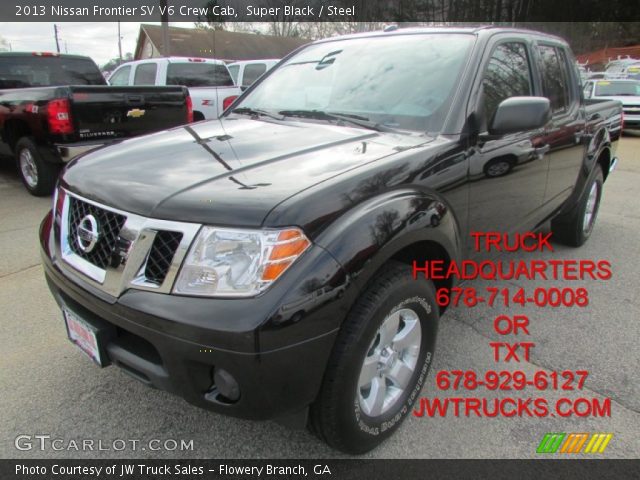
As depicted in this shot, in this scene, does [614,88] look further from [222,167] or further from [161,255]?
[161,255]

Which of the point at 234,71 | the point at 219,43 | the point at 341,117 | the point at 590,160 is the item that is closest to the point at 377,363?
the point at 341,117

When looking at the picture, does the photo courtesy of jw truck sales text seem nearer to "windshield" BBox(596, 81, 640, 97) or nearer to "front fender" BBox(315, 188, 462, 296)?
"front fender" BBox(315, 188, 462, 296)

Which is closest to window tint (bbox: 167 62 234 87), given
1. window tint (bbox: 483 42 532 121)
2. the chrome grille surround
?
window tint (bbox: 483 42 532 121)

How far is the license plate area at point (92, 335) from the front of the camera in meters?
1.79

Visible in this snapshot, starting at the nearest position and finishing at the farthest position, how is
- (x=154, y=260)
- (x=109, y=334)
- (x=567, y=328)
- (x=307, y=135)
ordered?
(x=154, y=260) < (x=109, y=334) < (x=307, y=135) < (x=567, y=328)

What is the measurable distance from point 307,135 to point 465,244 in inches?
39.4

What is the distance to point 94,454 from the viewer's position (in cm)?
205

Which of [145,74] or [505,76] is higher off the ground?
[145,74]

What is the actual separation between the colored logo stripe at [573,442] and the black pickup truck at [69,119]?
17.7ft

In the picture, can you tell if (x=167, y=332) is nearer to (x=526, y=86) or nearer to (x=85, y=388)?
(x=85, y=388)

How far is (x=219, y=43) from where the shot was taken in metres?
25.8

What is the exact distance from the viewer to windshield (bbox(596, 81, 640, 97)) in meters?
14.7

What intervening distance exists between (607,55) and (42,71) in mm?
51565

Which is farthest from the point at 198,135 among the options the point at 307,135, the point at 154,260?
the point at 154,260
